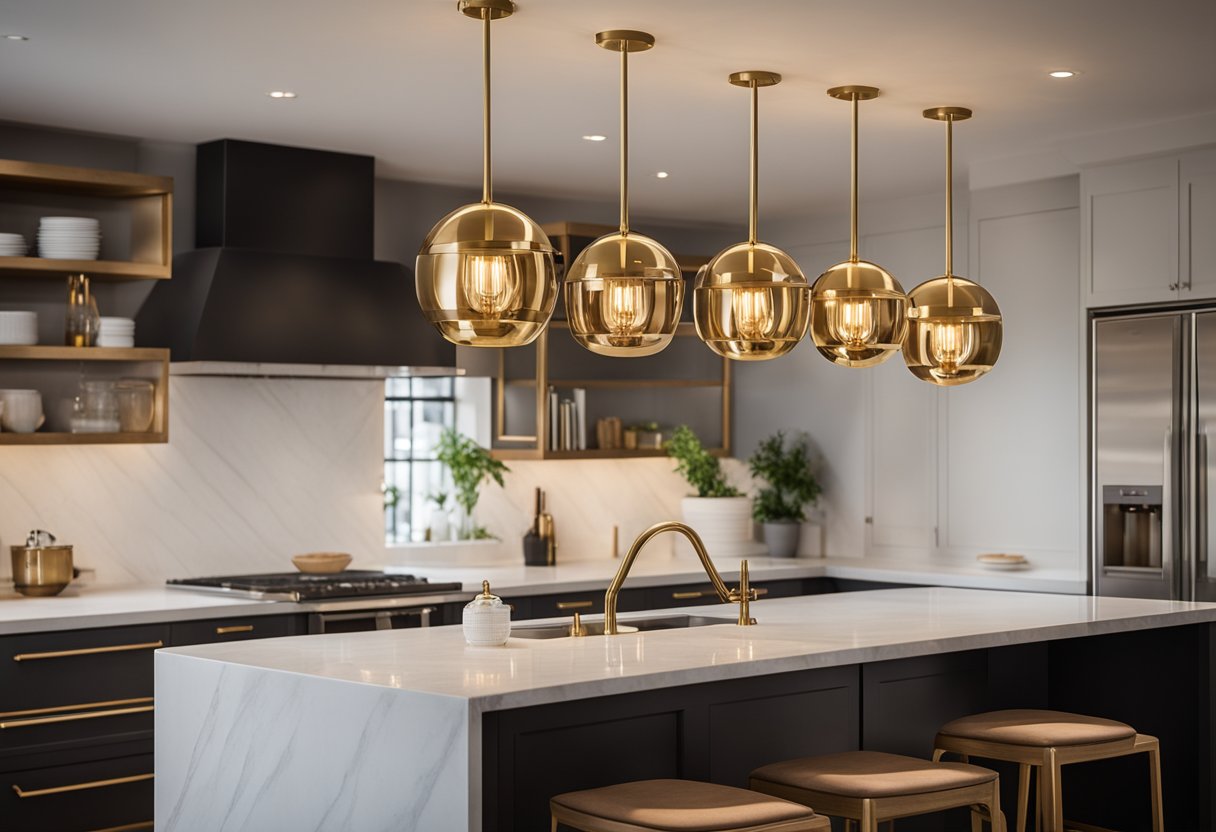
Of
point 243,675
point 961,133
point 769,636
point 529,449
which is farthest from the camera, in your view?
point 529,449

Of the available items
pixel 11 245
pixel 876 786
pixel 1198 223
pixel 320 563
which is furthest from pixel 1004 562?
pixel 11 245

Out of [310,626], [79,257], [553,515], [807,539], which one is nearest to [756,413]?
[807,539]

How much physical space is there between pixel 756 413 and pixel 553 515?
1.35 metres

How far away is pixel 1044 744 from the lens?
12.3 ft

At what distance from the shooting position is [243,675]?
10.8ft

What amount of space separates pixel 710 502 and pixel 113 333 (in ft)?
10.2

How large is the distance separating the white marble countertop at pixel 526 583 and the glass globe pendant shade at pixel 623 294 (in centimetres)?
198

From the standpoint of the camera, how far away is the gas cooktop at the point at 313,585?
5.22 m

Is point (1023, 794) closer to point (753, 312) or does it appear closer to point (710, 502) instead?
point (753, 312)

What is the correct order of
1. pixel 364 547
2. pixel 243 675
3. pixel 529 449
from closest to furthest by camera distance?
1. pixel 243 675
2. pixel 364 547
3. pixel 529 449

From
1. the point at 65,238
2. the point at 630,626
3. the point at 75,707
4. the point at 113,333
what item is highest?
the point at 65,238

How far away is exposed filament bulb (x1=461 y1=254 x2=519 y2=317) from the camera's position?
3.38 m

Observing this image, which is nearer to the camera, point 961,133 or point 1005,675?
point 1005,675

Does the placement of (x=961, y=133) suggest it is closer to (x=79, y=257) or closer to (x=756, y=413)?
(x=756, y=413)
